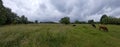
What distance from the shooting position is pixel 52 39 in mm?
14844

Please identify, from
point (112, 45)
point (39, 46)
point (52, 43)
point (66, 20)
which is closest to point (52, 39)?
point (52, 43)

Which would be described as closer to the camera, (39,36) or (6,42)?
(6,42)

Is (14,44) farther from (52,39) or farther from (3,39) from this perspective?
(52,39)

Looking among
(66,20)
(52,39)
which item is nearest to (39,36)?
(52,39)

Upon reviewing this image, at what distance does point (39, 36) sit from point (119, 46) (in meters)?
7.39

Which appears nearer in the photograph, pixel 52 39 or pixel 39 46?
pixel 39 46

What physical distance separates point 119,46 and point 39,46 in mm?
7403

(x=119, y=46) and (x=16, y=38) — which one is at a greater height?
(x=16, y=38)

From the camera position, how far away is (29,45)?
504 inches

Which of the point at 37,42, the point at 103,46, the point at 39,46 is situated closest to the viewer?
the point at 39,46

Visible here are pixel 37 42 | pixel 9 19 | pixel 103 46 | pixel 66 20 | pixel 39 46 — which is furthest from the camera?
pixel 66 20

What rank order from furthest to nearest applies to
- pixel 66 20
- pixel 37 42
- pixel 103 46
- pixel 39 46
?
pixel 66 20 → pixel 103 46 → pixel 37 42 → pixel 39 46

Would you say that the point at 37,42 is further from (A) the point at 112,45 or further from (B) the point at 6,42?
(A) the point at 112,45

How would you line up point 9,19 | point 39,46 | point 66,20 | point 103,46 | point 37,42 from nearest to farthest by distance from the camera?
point 39,46
point 37,42
point 103,46
point 9,19
point 66,20
